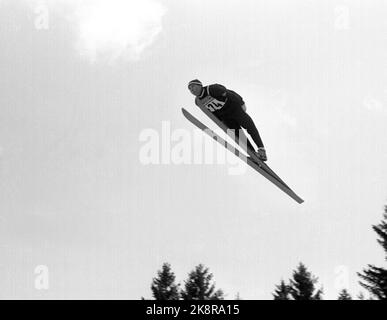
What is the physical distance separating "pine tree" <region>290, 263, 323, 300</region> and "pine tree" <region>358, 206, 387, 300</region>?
7689mm

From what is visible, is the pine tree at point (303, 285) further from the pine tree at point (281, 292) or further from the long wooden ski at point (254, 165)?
the long wooden ski at point (254, 165)

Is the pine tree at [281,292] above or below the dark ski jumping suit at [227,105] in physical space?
below

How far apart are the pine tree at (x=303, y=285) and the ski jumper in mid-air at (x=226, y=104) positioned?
755 inches

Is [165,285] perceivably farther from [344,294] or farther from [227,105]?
[227,105]

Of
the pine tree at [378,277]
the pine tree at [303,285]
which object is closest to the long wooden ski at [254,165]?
the pine tree at [378,277]

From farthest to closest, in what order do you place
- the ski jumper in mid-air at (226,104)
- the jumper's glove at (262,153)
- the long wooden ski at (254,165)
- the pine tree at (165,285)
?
the pine tree at (165,285), the long wooden ski at (254,165), the jumper's glove at (262,153), the ski jumper in mid-air at (226,104)

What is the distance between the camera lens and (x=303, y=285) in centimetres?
2872

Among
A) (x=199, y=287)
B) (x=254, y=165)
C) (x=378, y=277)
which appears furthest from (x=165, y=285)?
(x=254, y=165)

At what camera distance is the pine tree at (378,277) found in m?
19.8

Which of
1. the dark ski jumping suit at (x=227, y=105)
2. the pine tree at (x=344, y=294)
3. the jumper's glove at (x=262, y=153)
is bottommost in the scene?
the pine tree at (x=344, y=294)

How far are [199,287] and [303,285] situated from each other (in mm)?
8025
